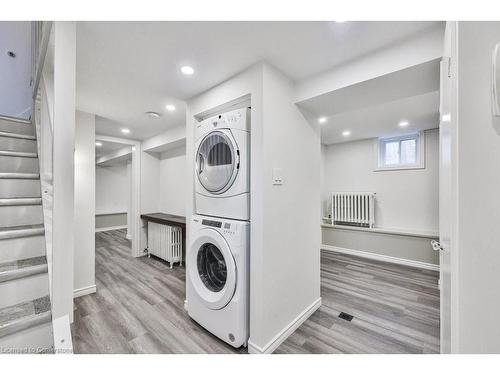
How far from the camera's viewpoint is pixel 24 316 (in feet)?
3.25

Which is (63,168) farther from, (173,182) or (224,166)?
(173,182)

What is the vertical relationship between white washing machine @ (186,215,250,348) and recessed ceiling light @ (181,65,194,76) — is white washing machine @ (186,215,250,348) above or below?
below

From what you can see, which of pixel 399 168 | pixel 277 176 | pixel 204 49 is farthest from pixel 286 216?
pixel 399 168

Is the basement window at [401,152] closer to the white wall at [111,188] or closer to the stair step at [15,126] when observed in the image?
the stair step at [15,126]

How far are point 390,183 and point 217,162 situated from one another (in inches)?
136

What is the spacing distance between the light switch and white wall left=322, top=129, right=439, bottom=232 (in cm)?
310

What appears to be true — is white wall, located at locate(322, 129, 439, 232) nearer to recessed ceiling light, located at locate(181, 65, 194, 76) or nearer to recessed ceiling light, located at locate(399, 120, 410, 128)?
recessed ceiling light, located at locate(399, 120, 410, 128)

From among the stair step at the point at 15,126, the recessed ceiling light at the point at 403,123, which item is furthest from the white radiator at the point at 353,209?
the stair step at the point at 15,126

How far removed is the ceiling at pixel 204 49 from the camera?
4.06 ft

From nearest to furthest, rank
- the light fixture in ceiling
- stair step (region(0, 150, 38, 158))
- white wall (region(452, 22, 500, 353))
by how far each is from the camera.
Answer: white wall (region(452, 22, 500, 353))
stair step (region(0, 150, 38, 158))
the light fixture in ceiling

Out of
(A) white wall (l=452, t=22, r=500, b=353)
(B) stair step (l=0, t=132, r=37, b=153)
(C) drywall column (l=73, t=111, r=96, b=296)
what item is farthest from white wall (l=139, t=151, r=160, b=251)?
(A) white wall (l=452, t=22, r=500, b=353)

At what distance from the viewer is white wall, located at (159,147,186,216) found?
3.81m

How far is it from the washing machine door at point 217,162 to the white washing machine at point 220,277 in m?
0.31
